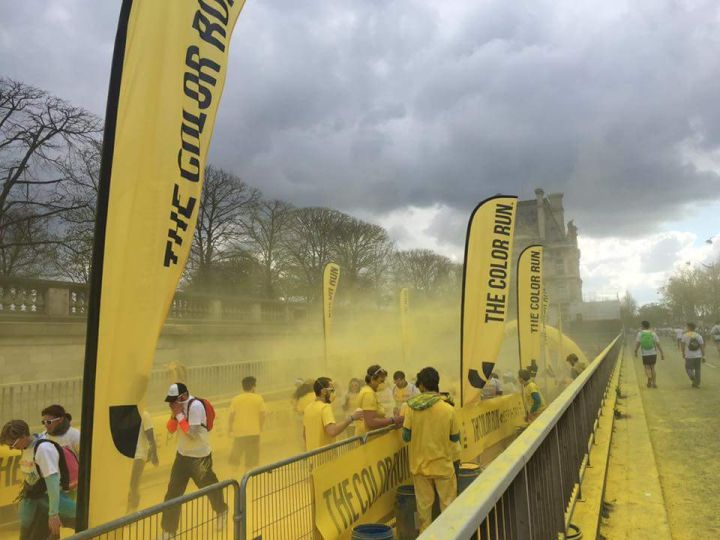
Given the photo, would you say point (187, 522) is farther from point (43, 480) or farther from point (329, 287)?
point (329, 287)

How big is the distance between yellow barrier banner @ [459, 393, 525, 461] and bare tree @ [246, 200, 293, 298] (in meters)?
26.1

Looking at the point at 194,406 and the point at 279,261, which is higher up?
the point at 279,261

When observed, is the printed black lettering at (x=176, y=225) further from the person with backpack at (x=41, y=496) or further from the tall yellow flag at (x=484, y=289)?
the tall yellow flag at (x=484, y=289)

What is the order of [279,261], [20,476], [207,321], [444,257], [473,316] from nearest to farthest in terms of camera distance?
[20,476], [473,316], [207,321], [279,261], [444,257]

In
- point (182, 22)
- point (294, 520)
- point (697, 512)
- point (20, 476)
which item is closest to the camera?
point (182, 22)

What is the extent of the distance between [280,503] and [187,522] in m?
0.81

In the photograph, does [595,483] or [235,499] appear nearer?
[235,499]

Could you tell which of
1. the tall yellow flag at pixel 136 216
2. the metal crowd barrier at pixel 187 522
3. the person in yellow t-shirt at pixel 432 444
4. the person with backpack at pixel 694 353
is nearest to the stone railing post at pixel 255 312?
the person with backpack at pixel 694 353

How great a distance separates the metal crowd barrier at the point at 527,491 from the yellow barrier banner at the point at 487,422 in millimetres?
2431

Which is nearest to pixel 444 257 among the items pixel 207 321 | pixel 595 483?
pixel 207 321

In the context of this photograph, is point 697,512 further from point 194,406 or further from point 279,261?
point 279,261

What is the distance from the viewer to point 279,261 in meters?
36.2

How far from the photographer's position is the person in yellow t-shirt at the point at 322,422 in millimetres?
5691

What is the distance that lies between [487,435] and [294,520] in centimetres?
503
